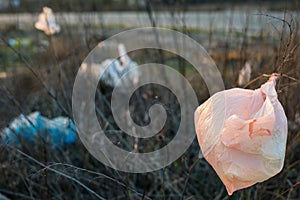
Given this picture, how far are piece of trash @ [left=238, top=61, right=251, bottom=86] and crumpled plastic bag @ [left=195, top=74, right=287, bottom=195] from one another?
806mm

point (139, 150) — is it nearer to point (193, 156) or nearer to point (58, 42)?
point (193, 156)

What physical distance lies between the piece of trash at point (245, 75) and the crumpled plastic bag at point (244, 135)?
806 millimetres

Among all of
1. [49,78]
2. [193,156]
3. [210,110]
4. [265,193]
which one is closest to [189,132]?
[193,156]

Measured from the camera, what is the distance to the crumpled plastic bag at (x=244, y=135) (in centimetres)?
87

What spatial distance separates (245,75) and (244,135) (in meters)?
0.97

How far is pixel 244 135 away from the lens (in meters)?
0.88

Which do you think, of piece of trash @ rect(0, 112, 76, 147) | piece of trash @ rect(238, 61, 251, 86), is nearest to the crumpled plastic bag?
piece of trash @ rect(238, 61, 251, 86)

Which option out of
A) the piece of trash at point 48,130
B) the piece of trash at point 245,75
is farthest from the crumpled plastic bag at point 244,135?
the piece of trash at point 48,130

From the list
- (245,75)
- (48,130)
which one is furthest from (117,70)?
(245,75)

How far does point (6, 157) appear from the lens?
76.8 inches

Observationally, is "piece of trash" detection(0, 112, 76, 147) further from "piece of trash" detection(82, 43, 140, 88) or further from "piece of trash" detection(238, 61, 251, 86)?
"piece of trash" detection(238, 61, 251, 86)

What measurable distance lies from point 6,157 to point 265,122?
145 cm

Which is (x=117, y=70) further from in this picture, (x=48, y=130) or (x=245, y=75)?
(x=245, y=75)

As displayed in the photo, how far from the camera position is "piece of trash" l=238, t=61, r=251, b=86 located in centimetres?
174
